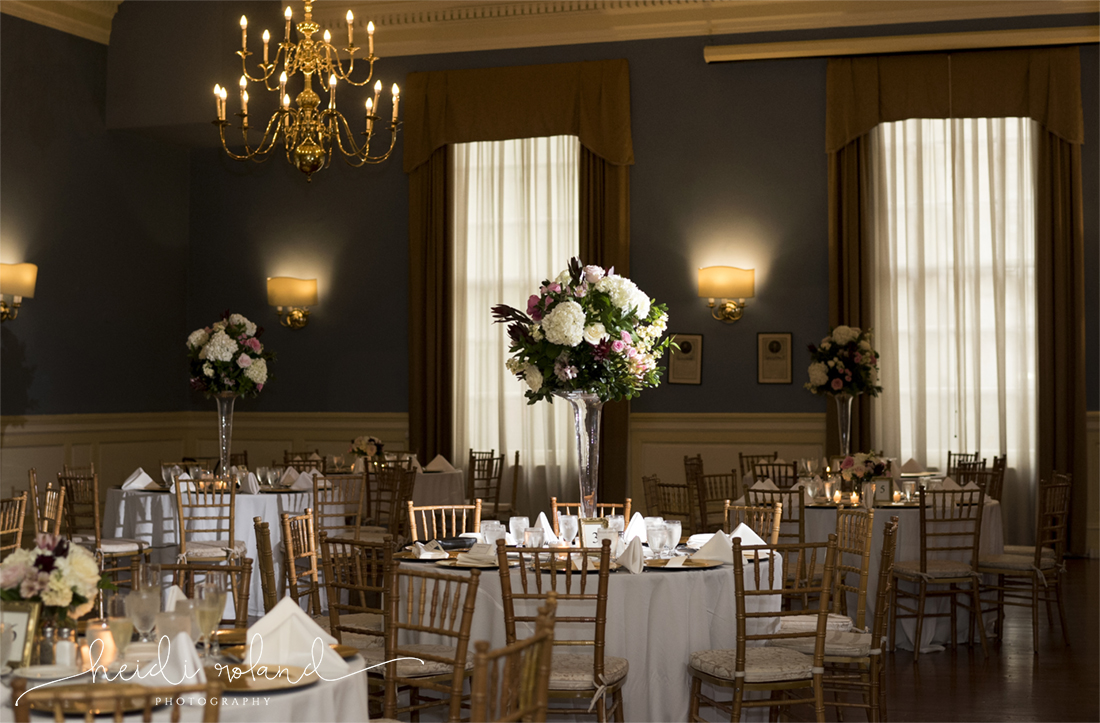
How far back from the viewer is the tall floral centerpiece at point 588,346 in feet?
13.6

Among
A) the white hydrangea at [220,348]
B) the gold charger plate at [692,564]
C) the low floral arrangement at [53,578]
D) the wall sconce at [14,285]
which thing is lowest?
the gold charger plate at [692,564]

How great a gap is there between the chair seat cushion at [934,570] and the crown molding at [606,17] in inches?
223

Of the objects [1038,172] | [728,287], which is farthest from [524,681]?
[1038,172]

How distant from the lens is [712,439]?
396 inches

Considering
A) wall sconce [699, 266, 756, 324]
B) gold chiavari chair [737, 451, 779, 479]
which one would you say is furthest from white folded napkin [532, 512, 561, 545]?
wall sconce [699, 266, 756, 324]

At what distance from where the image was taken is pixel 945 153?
9.73 meters

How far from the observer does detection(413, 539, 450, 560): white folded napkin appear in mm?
4207

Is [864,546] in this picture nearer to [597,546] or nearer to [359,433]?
[597,546]

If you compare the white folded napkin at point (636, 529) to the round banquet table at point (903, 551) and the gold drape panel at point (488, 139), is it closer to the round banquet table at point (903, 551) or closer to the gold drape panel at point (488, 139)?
the round banquet table at point (903, 551)

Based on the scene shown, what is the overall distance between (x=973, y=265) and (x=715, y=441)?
9.26 ft

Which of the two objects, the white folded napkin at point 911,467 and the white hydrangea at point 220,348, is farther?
the white folded napkin at point 911,467

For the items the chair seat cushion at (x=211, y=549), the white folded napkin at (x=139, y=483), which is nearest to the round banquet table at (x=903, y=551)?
the chair seat cushion at (x=211, y=549)

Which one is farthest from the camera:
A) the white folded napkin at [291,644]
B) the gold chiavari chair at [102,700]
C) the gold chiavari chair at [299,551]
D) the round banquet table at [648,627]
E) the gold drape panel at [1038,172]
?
the gold drape panel at [1038,172]

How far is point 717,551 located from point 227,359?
412cm
